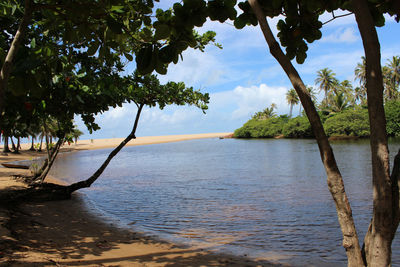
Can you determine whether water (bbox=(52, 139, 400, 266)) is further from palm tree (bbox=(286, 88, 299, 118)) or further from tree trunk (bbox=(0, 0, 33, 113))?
palm tree (bbox=(286, 88, 299, 118))

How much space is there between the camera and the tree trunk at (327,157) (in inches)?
82.7

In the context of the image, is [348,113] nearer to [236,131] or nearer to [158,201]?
[236,131]

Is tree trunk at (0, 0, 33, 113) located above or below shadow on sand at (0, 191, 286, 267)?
above

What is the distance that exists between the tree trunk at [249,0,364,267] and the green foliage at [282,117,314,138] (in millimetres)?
62422

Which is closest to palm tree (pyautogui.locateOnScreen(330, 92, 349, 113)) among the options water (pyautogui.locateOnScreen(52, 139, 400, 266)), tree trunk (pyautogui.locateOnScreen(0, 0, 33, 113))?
water (pyautogui.locateOnScreen(52, 139, 400, 266))

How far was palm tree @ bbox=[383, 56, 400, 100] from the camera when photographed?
53250mm

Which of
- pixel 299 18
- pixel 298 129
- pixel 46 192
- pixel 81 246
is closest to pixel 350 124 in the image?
pixel 298 129

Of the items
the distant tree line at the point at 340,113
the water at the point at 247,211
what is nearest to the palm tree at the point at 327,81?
the distant tree line at the point at 340,113

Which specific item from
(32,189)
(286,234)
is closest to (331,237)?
(286,234)

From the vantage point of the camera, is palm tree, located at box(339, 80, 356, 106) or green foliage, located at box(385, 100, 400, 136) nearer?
green foliage, located at box(385, 100, 400, 136)

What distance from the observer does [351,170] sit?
18031 mm

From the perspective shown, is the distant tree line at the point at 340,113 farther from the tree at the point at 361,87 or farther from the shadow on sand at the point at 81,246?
the shadow on sand at the point at 81,246

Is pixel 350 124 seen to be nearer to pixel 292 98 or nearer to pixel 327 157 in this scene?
pixel 292 98

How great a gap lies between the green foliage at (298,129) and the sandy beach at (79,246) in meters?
59.2
